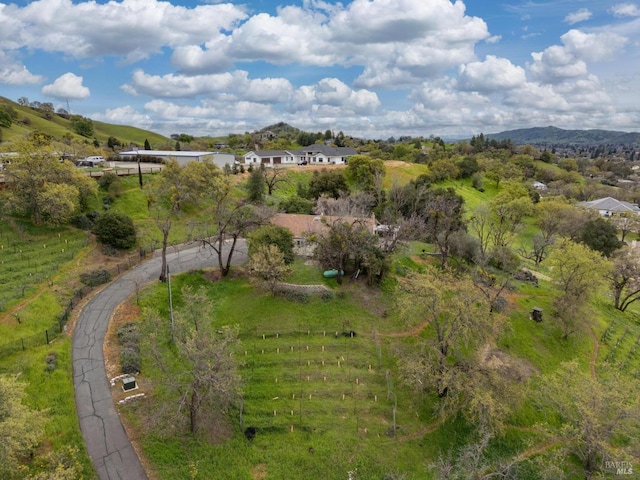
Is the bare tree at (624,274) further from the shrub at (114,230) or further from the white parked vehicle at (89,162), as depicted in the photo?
the white parked vehicle at (89,162)

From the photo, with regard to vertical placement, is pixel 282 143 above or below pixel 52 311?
above

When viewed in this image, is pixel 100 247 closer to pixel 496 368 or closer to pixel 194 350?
pixel 194 350

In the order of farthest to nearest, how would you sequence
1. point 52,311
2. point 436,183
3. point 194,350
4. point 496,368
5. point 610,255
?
point 436,183 → point 610,255 → point 52,311 → point 496,368 → point 194,350

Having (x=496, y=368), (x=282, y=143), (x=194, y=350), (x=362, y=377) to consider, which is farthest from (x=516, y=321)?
(x=282, y=143)

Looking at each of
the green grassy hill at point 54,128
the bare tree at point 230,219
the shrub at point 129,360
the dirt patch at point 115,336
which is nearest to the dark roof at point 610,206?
the bare tree at point 230,219

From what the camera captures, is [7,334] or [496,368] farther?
[7,334]

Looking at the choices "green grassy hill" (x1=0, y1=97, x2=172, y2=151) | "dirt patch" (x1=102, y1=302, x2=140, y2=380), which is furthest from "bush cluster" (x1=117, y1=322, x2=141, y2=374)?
"green grassy hill" (x1=0, y1=97, x2=172, y2=151)
